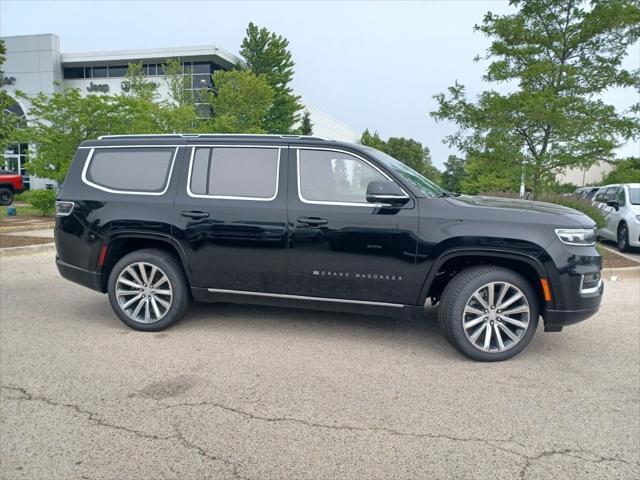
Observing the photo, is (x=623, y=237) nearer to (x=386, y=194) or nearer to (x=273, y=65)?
(x=386, y=194)

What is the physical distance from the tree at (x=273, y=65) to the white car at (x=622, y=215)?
31.6m

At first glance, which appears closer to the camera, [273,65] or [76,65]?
[273,65]

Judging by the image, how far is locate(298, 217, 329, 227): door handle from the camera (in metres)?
4.12

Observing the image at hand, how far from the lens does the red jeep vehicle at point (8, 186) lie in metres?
19.6

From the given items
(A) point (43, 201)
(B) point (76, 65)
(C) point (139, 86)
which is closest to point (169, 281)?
(A) point (43, 201)

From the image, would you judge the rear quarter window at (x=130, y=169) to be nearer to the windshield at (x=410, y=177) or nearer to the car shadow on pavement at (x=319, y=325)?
the car shadow on pavement at (x=319, y=325)

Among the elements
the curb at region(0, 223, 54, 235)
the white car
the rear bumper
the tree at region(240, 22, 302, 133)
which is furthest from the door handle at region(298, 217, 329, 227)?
the tree at region(240, 22, 302, 133)

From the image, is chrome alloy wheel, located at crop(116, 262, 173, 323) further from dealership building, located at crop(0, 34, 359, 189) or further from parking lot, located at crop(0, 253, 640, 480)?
dealership building, located at crop(0, 34, 359, 189)

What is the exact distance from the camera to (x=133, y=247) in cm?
481

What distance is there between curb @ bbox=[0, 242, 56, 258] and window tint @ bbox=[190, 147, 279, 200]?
6.48m

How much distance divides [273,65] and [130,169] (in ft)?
128

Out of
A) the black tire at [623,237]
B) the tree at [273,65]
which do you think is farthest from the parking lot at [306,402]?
the tree at [273,65]

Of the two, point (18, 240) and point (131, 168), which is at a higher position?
point (131, 168)

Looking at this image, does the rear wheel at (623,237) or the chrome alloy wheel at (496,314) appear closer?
the chrome alloy wheel at (496,314)
